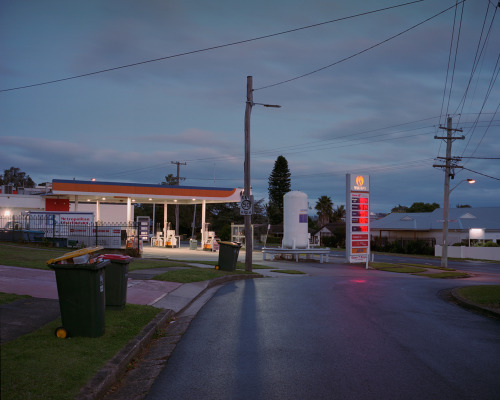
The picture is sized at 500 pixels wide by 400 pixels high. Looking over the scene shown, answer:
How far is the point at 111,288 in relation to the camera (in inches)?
395

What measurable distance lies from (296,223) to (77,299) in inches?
1105

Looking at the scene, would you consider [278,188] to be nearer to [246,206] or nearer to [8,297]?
[246,206]

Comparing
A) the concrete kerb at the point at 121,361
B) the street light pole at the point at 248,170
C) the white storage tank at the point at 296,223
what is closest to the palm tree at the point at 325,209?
the white storage tank at the point at 296,223

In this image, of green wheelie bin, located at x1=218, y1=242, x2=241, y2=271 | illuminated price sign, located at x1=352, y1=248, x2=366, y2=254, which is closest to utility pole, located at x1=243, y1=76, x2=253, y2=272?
green wheelie bin, located at x1=218, y1=242, x2=241, y2=271

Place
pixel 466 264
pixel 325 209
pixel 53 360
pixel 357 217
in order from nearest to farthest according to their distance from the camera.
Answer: pixel 53 360
pixel 357 217
pixel 466 264
pixel 325 209

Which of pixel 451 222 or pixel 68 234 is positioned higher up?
pixel 451 222

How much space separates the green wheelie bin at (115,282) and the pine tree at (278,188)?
247ft

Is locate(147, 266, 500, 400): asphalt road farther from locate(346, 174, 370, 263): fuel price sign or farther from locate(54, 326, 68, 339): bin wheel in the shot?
locate(346, 174, 370, 263): fuel price sign

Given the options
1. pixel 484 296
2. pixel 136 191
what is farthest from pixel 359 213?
pixel 484 296

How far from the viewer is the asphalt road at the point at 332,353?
6.12 m

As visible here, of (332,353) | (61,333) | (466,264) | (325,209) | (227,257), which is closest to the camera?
(61,333)

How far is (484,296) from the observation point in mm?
14984

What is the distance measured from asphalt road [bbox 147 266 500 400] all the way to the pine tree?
71.9 m

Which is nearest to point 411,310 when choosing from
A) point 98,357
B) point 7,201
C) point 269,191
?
point 98,357
